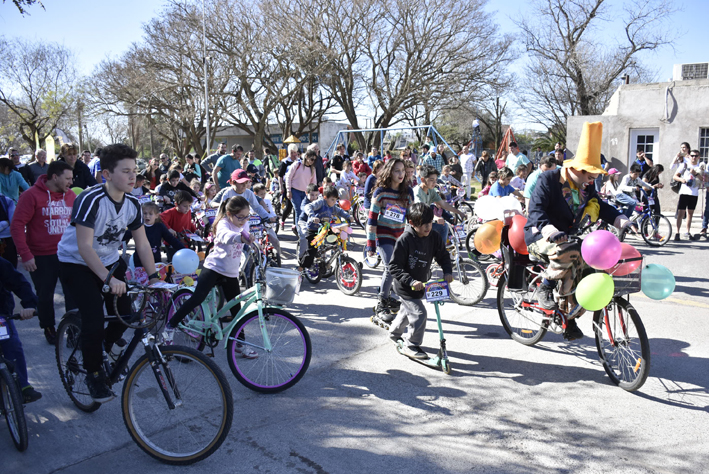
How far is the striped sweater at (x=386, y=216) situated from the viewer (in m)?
6.07

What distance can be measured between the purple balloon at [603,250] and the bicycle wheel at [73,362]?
12.8 ft

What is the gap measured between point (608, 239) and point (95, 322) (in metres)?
3.78

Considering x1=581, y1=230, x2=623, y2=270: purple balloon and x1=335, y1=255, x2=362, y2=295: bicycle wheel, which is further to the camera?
x1=335, y1=255, x2=362, y2=295: bicycle wheel

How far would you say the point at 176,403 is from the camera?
350 centimetres

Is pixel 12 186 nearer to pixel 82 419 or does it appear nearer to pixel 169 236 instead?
pixel 169 236

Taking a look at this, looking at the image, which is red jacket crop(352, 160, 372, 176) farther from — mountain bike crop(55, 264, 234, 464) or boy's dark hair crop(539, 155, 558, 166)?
mountain bike crop(55, 264, 234, 464)

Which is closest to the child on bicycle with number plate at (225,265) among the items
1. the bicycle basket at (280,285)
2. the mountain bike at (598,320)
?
the bicycle basket at (280,285)

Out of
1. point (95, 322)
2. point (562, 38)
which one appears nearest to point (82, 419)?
point (95, 322)

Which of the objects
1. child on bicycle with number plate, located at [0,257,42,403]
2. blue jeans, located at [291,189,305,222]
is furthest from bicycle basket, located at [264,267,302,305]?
blue jeans, located at [291,189,305,222]

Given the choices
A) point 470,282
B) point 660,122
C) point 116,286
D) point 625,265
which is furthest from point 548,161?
point 660,122

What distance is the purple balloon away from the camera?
412 cm

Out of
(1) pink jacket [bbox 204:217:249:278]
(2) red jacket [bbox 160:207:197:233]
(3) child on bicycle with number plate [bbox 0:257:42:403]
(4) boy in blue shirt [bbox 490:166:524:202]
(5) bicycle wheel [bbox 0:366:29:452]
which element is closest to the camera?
(5) bicycle wheel [bbox 0:366:29:452]

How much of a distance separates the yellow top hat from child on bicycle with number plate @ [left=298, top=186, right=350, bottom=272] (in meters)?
4.08

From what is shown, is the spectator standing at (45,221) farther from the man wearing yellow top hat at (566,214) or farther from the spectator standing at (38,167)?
the spectator standing at (38,167)
